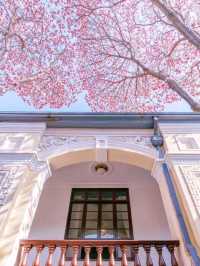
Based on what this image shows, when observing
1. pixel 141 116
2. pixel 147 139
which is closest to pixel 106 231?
pixel 147 139

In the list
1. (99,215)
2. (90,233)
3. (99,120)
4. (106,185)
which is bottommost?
(90,233)

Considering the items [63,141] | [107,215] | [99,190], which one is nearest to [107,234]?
[107,215]

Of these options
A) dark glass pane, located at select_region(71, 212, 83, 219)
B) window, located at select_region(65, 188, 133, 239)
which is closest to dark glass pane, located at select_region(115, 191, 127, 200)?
window, located at select_region(65, 188, 133, 239)

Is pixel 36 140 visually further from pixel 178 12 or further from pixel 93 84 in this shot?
pixel 178 12

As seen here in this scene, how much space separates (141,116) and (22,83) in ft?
15.3

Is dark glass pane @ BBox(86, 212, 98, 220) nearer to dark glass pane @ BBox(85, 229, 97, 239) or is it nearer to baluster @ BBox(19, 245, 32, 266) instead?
dark glass pane @ BBox(85, 229, 97, 239)

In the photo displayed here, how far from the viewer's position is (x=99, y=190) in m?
5.48

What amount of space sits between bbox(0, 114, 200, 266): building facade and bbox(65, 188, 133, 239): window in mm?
21

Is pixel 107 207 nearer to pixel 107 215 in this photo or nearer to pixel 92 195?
pixel 107 215

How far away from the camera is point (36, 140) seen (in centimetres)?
422

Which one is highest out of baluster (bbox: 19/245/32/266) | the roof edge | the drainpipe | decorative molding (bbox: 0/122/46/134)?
the roof edge

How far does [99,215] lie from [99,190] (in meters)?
0.68

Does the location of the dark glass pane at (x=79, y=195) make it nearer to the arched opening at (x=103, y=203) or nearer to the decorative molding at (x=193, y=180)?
the arched opening at (x=103, y=203)

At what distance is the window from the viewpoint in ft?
15.1
